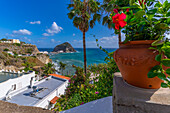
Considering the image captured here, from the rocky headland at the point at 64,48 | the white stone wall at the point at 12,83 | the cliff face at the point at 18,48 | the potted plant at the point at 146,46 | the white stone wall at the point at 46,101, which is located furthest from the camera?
the rocky headland at the point at 64,48

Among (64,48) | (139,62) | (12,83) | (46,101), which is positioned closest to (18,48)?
(64,48)

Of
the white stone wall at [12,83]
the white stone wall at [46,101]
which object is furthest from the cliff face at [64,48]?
the white stone wall at [46,101]

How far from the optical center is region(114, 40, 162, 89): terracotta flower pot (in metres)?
0.58

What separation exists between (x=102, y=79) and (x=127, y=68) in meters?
1.64

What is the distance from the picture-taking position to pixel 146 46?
2.02 ft

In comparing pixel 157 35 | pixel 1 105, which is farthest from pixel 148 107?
pixel 1 105

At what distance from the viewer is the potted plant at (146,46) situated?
547 mm

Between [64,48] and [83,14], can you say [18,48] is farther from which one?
[83,14]

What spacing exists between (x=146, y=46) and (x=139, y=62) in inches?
5.2

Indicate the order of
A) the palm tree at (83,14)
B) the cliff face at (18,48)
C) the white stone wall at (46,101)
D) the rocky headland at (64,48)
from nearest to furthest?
the palm tree at (83,14) → the white stone wall at (46,101) → the cliff face at (18,48) → the rocky headland at (64,48)

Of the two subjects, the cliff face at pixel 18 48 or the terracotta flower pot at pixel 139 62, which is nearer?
the terracotta flower pot at pixel 139 62

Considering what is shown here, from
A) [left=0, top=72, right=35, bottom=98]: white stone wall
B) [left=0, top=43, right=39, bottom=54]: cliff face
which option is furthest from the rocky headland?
[left=0, top=72, right=35, bottom=98]: white stone wall

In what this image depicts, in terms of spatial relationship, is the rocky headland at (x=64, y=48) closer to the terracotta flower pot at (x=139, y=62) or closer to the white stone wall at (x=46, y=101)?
the white stone wall at (x=46, y=101)

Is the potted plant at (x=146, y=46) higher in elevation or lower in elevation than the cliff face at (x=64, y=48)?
lower
